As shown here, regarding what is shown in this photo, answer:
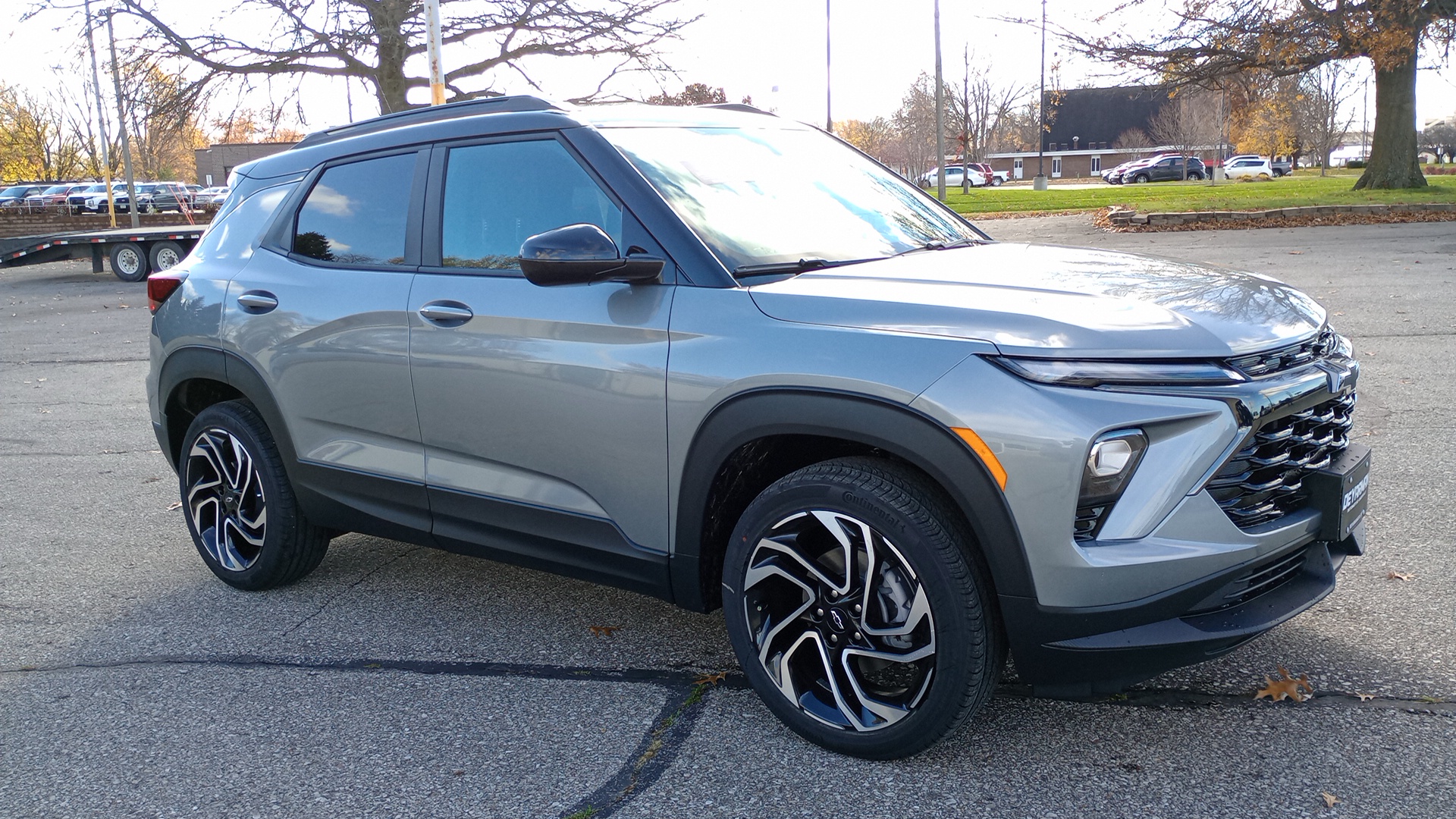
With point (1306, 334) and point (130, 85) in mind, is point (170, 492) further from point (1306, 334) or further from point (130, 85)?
point (130, 85)

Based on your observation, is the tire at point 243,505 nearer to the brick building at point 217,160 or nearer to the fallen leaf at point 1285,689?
the fallen leaf at point 1285,689

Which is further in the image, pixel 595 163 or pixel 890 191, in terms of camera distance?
pixel 890 191

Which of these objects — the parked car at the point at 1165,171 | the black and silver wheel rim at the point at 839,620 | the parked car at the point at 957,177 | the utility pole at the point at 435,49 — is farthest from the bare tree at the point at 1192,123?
the black and silver wheel rim at the point at 839,620

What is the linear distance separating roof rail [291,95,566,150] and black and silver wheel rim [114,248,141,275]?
1906 cm

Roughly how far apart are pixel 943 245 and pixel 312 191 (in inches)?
95.5

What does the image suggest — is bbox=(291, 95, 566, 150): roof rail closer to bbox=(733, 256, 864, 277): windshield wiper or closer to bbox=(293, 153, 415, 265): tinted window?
bbox=(293, 153, 415, 265): tinted window

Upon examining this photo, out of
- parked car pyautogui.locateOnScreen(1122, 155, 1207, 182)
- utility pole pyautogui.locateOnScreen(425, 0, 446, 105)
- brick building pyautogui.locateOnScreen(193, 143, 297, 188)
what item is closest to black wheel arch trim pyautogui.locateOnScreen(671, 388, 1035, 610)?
utility pole pyautogui.locateOnScreen(425, 0, 446, 105)

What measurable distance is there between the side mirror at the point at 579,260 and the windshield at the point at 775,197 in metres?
0.23

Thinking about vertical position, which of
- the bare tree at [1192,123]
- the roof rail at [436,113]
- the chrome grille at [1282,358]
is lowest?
the chrome grille at [1282,358]

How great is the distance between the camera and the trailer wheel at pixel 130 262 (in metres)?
21.1

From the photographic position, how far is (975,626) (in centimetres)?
275

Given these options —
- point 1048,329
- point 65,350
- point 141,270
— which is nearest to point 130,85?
point 141,270

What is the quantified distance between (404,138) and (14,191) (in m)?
61.7

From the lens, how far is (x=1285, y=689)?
10.6 ft
